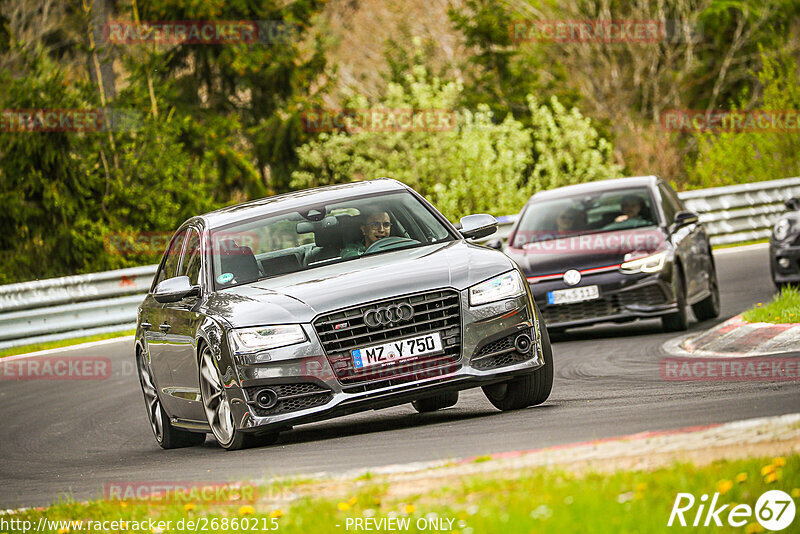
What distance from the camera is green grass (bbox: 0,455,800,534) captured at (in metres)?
4.64

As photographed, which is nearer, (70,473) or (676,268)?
(70,473)

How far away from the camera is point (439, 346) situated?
26.9 ft

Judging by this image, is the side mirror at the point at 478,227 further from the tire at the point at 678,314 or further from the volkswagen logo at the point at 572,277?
the tire at the point at 678,314

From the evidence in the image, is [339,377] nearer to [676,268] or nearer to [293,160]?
[676,268]

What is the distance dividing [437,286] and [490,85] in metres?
31.2

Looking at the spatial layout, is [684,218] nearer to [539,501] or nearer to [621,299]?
[621,299]

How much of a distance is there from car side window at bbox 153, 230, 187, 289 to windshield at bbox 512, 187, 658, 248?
5.09m

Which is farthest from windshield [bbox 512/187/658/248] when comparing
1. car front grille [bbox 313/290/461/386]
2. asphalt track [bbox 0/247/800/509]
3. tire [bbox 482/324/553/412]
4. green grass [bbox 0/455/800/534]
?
green grass [bbox 0/455/800/534]

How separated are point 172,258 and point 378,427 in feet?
9.50

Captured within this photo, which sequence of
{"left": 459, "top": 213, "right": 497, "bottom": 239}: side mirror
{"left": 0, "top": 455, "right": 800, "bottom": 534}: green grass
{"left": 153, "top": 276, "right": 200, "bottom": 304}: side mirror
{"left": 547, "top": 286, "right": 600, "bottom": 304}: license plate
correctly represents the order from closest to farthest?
{"left": 0, "top": 455, "right": 800, "bottom": 534}: green grass, {"left": 153, "top": 276, "right": 200, "bottom": 304}: side mirror, {"left": 459, "top": 213, "right": 497, "bottom": 239}: side mirror, {"left": 547, "top": 286, "right": 600, "bottom": 304}: license plate

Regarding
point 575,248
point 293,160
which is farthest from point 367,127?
point 575,248

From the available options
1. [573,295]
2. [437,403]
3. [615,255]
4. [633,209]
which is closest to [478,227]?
[437,403]

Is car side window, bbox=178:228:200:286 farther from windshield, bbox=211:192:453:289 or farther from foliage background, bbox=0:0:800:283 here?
foliage background, bbox=0:0:800:283

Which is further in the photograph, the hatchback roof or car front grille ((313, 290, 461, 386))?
the hatchback roof
